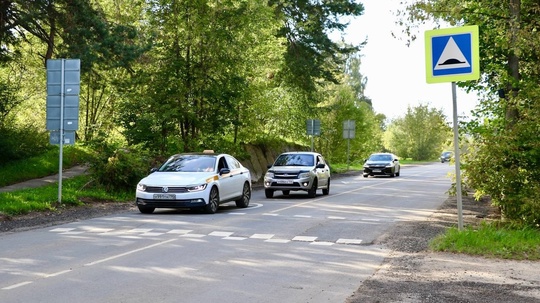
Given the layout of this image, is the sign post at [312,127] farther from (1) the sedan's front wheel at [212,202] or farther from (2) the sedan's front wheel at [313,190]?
(1) the sedan's front wheel at [212,202]

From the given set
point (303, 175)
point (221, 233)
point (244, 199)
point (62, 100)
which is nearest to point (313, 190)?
point (303, 175)

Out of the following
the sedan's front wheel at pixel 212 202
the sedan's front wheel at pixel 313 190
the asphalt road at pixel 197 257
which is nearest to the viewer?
the asphalt road at pixel 197 257

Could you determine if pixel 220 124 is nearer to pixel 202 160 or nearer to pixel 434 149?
pixel 202 160

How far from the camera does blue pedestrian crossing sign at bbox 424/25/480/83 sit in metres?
10.8

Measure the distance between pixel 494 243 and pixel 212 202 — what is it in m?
8.53

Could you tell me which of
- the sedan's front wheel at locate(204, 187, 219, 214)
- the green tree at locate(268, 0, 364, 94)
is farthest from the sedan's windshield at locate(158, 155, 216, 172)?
the green tree at locate(268, 0, 364, 94)

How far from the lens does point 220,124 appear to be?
27.2 meters

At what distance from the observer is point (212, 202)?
17344 mm

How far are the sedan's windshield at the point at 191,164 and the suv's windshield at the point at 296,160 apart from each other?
6.40 m

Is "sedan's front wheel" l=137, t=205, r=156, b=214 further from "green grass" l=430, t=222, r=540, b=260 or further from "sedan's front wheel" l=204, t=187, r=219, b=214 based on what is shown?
"green grass" l=430, t=222, r=540, b=260

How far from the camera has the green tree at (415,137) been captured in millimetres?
88938

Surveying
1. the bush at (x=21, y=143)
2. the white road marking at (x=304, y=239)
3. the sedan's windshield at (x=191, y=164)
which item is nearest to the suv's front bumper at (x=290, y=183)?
the sedan's windshield at (x=191, y=164)

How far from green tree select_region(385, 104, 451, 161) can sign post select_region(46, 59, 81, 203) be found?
73722 mm

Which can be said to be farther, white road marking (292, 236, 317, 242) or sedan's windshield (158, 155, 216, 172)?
sedan's windshield (158, 155, 216, 172)
